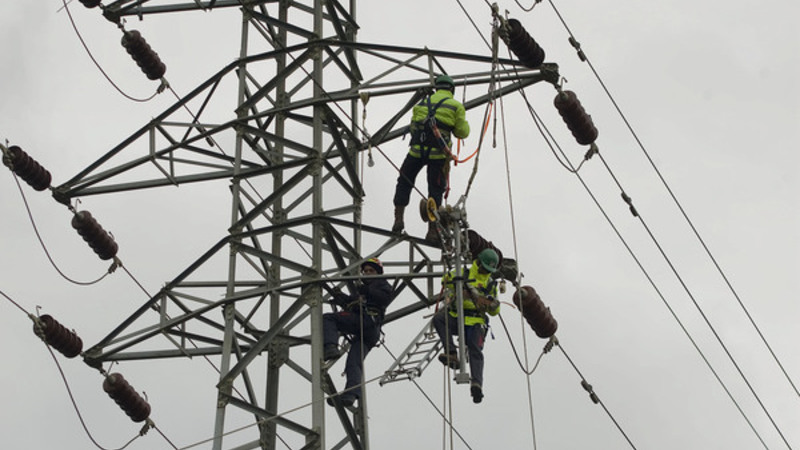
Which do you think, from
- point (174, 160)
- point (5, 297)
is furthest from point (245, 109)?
point (5, 297)

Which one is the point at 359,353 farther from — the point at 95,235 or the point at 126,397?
the point at 95,235

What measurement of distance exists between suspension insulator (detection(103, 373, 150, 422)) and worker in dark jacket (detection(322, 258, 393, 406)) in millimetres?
2915

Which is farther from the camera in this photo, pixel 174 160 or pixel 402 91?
pixel 174 160

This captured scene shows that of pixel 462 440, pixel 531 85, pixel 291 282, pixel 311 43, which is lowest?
pixel 462 440

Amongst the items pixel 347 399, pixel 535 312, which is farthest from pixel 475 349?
pixel 347 399

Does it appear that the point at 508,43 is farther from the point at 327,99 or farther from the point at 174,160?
the point at 174,160

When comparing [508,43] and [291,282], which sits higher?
[508,43]

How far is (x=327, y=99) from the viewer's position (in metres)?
17.6

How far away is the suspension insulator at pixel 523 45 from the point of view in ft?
57.4

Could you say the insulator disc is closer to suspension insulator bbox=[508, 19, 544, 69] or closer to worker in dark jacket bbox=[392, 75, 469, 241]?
worker in dark jacket bbox=[392, 75, 469, 241]

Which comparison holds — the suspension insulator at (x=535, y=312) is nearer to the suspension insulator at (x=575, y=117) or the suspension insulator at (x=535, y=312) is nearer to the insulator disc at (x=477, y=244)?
the insulator disc at (x=477, y=244)

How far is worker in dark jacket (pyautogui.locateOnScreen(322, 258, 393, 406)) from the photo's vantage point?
17.9 meters

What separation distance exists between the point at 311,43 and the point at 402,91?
1.32m

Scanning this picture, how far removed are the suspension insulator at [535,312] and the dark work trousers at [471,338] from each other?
1.89 ft
